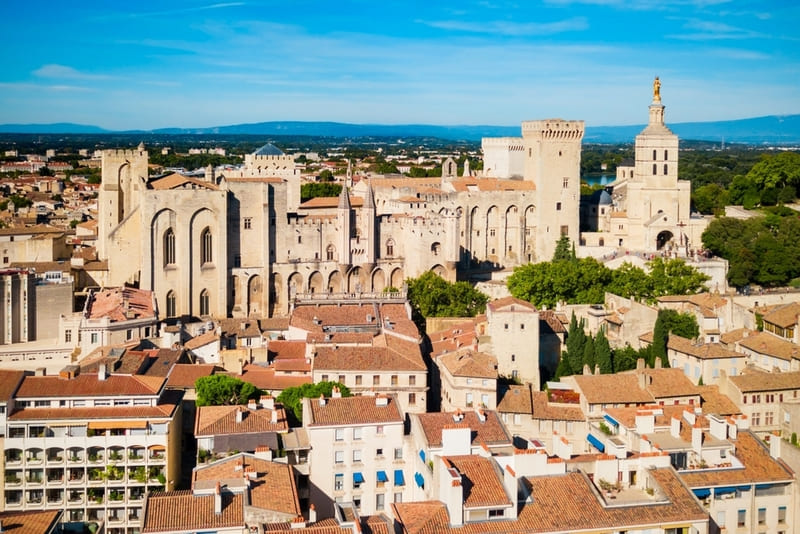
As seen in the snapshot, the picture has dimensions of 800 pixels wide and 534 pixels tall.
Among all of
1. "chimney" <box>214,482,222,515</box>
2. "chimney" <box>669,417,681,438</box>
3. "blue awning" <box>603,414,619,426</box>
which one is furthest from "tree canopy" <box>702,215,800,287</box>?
"chimney" <box>214,482,222,515</box>

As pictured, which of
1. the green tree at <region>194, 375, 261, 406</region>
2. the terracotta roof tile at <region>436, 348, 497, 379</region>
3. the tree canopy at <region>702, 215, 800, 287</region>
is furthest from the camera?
the tree canopy at <region>702, 215, 800, 287</region>

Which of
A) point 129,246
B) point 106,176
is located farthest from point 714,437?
point 106,176

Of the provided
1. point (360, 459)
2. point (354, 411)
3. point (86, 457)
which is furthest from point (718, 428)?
point (86, 457)

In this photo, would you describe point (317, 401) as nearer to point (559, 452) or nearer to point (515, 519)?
point (559, 452)

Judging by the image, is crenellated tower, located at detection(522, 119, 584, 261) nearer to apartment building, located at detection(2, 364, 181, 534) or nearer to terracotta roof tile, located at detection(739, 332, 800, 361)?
terracotta roof tile, located at detection(739, 332, 800, 361)

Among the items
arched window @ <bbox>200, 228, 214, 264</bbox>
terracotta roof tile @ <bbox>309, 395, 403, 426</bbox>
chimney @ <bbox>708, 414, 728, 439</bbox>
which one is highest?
arched window @ <bbox>200, 228, 214, 264</bbox>

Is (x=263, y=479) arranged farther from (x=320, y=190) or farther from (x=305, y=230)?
(x=320, y=190)
